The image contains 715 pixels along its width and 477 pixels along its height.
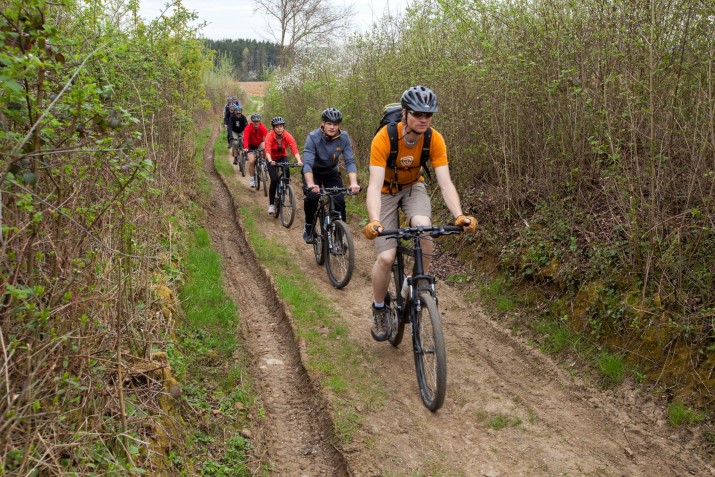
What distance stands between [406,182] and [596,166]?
8.01ft

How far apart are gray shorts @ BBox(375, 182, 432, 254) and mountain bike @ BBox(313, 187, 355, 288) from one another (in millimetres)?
1833

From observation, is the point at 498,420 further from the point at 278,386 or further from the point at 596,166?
the point at 596,166

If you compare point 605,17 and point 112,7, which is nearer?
point 605,17

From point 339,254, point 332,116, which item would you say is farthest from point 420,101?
point 339,254

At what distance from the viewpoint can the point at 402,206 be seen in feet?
A: 17.1

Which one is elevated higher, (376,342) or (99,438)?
(99,438)

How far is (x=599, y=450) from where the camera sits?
402cm

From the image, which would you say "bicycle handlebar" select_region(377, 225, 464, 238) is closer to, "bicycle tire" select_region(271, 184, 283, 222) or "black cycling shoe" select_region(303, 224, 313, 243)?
"black cycling shoe" select_region(303, 224, 313, 243)

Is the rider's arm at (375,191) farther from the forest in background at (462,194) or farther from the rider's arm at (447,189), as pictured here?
the forest in background at (462,194)

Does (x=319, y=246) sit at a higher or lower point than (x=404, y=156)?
lower

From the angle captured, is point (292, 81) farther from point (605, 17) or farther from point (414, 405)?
Result: point (414, 405)

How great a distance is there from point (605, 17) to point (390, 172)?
2.79 meters

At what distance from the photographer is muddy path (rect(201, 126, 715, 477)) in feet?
12.7

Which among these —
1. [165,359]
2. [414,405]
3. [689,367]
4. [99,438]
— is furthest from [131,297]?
[689,367]
